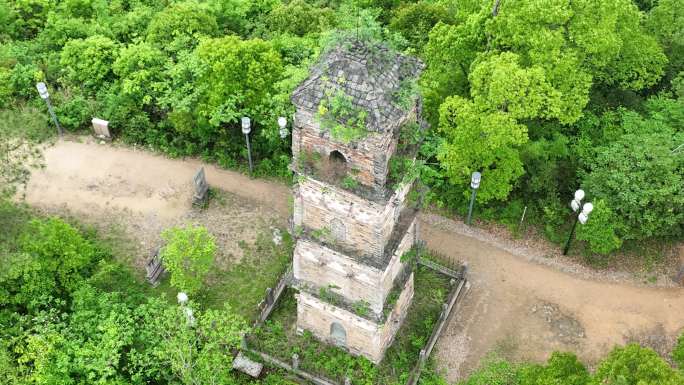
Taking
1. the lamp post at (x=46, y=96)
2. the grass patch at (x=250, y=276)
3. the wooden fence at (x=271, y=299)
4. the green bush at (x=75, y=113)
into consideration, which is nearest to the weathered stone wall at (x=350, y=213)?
the wooden fence at (x=271, y=299)

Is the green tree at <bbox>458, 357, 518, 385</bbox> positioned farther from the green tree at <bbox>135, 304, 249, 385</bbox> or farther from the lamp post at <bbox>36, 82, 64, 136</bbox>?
the lamp post at <bbox>36, 82, 64, 136</bbox>

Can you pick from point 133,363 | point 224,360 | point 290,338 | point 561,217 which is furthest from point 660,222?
point 133,363

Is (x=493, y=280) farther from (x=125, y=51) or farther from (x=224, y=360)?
(x=125, y=51)

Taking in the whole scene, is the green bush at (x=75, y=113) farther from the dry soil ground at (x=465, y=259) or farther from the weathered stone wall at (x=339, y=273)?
the weathered stone wall at (x=339, y=273)

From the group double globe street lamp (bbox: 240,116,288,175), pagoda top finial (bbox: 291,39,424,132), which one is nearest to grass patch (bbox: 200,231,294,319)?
double globe street lamp (bbox: 240,116,288,175)

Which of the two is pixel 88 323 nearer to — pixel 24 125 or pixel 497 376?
pixel 24 125

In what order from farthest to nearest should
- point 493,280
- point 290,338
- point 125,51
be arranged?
1. point 125,51
2. point 493,280
3. point 290,338
